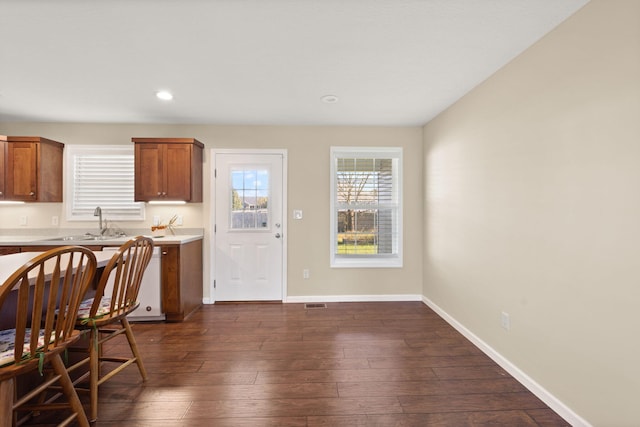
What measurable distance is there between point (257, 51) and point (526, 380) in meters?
2.96

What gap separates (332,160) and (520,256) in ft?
7.99

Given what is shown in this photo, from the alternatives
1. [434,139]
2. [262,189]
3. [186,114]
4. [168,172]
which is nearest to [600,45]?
[434,139]

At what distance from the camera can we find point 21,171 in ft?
11.2

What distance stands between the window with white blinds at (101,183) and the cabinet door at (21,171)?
36 centimetres

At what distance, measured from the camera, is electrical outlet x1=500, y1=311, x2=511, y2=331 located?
7.38 ft

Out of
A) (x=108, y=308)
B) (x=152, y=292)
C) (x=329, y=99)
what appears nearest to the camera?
(x=108, y=308)

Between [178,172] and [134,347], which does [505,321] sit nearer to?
[134,347]

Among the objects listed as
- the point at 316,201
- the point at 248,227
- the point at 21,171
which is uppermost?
the point at 21,171

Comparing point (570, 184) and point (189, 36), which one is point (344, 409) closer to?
point (570, 184)

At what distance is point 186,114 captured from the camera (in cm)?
346

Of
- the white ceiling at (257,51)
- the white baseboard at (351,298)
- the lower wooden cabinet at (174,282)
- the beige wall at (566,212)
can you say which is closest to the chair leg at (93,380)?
the lower wooden cabinet at (174,282)

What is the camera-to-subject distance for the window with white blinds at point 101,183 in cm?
376

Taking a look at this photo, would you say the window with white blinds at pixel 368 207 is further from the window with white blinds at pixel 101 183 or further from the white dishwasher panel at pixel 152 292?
the window with white blinds at pixel 101 183

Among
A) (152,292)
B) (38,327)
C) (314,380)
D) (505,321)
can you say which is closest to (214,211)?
(152,292)
